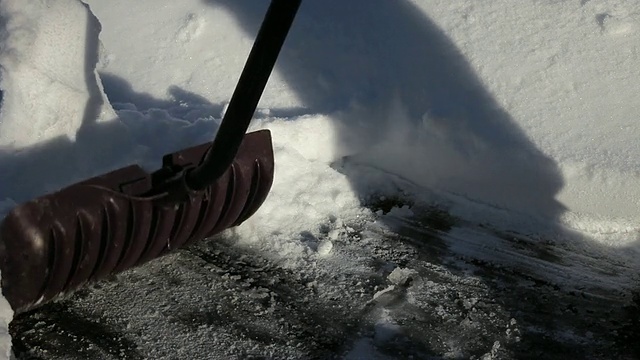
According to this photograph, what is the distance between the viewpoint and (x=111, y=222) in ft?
9.48

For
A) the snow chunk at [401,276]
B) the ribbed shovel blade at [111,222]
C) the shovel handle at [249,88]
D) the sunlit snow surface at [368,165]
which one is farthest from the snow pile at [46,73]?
the snow chunk at [401,276]

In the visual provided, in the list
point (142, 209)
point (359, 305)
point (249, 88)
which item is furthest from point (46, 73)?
point (359, 305)

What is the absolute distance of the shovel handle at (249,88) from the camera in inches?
93.7

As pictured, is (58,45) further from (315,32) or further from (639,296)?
(639,296)

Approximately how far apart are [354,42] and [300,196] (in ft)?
3.70

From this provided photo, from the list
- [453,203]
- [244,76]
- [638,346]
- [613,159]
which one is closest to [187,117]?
[453,203]

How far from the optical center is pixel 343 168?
12.6ft

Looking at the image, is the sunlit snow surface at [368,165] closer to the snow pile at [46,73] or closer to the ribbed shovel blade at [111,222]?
the snow pile at [46,73]

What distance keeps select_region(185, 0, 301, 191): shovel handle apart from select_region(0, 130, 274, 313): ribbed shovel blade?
0.68 ft

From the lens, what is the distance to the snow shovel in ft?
8.37

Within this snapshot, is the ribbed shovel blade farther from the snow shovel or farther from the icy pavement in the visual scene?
the icy pavement

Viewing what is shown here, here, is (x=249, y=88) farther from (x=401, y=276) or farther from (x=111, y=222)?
(x=401, y=276)

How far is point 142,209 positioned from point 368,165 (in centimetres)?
122

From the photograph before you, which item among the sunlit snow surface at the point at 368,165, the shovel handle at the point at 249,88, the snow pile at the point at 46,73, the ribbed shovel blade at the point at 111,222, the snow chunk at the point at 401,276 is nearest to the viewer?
the shovel handle at the point at 249,88
